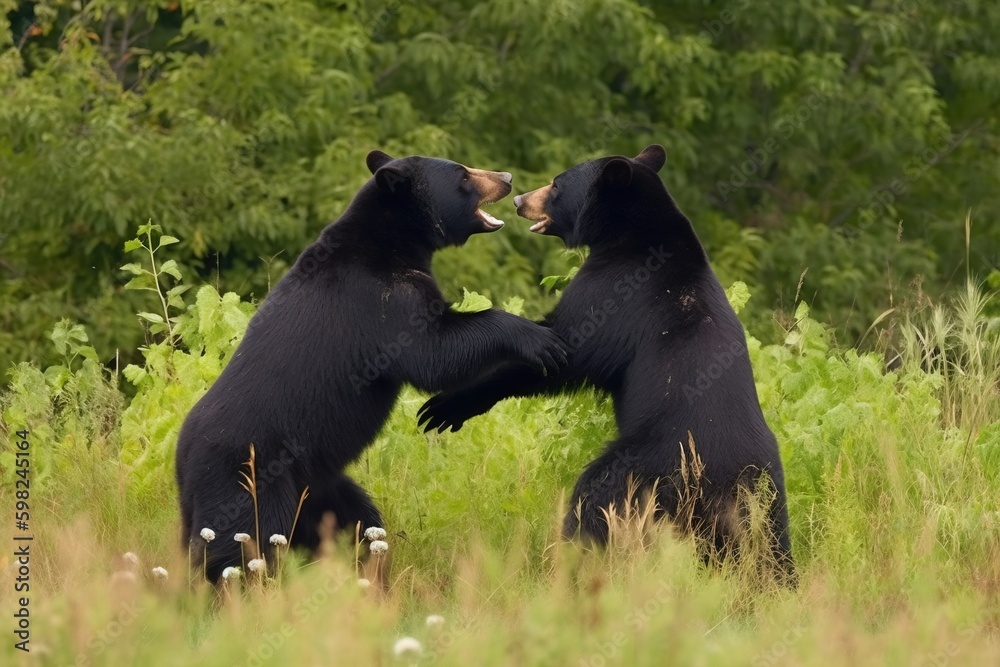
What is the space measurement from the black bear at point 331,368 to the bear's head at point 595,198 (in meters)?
0.64

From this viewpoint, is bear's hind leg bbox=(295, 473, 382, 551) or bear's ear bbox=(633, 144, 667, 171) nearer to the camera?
bear's hind leg bbox=(295, 473, 382, 551)

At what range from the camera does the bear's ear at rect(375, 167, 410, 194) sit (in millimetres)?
5086

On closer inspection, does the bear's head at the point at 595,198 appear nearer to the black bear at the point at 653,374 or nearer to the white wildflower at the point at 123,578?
the black bear at the point at 653,374

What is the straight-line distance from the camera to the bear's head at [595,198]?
529 cm

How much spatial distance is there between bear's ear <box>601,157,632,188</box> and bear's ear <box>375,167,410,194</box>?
81cm

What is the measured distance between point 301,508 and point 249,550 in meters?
0.38

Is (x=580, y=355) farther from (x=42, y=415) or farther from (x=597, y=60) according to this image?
(x=597, y=60)

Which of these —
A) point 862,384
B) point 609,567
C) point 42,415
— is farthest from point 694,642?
point 42,415
